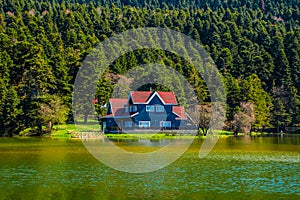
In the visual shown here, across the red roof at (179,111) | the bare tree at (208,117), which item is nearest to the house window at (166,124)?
the red roof at (179,111)

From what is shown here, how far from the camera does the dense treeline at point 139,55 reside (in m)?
75.8

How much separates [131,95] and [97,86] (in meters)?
8.92

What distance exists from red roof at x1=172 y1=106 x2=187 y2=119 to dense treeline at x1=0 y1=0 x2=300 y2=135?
7229 millimetres

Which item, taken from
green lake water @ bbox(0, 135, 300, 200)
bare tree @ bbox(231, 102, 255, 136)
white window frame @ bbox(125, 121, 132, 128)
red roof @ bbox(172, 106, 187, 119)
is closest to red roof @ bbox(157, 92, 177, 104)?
red roof @ bbox(172, 106, 187, 119)

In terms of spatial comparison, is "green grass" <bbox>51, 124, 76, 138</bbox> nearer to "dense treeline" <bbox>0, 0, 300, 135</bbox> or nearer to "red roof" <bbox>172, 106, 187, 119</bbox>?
"dense treeline" <bbox>0, 0, 300, 135</bbox>

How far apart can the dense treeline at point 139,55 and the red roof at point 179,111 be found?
285 inches

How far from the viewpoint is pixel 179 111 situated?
255 ft

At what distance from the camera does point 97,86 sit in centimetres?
8281

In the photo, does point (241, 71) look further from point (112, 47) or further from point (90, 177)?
point (90, 177)

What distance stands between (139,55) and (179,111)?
40.4 m

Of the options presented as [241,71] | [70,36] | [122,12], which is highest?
[122,12]

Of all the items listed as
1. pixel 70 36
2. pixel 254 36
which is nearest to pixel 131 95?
pixel 70 36

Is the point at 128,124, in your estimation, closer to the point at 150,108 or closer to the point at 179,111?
the point at 150,108

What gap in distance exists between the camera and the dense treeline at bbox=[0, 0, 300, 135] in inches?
2985
